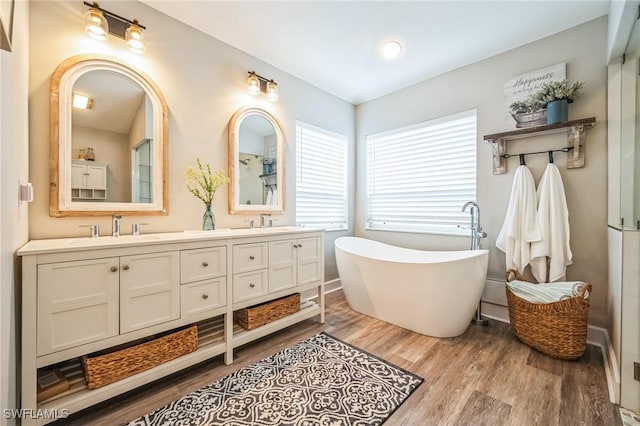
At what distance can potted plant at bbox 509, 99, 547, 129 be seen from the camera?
7.48 feet

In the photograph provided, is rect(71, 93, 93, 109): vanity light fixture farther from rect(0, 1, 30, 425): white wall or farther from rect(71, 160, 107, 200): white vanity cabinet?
rect(71, 160, 107, 200): white vanity cabinet

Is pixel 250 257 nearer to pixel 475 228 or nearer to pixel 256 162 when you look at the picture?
Answer: pixel 256 162

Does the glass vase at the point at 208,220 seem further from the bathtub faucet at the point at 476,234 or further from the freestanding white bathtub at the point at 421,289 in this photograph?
the bathtub faucet at the point at 476,234

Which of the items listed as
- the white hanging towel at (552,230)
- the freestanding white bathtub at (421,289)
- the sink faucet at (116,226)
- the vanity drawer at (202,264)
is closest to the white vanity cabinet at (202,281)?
the vanity drawer at (202,264)

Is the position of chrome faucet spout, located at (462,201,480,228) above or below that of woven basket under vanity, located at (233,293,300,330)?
above

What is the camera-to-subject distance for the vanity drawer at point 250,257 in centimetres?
193

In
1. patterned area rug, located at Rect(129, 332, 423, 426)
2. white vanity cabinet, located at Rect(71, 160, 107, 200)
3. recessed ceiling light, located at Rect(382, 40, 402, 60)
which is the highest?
recessed ceiling light, located at Rect(382, 40, 402, 60)

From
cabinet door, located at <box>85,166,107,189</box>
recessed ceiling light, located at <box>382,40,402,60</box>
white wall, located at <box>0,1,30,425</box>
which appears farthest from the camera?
recessed ceiling light, located at <box>382,40,402,60</box>

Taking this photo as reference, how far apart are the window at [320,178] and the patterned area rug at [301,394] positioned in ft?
5.34

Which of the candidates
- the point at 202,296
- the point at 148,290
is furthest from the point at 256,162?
the point at 148,290

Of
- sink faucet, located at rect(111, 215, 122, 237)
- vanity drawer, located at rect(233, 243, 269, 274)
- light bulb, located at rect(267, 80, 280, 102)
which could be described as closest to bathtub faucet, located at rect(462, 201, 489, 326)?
vanity drawer, located at rect(233, 243, 269, 274)

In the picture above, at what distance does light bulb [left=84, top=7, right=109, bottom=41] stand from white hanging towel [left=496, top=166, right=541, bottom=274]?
3416mm

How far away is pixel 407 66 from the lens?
2863 millimetres

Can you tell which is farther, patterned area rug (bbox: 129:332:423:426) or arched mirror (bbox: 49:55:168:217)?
arched mirror (bbox: 49:55:168:217)
